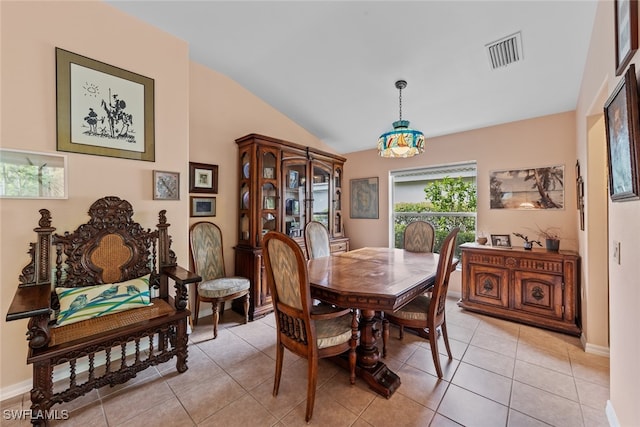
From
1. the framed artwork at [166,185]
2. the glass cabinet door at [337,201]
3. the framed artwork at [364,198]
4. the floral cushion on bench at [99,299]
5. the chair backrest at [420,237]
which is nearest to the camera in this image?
the floral cushion on bench at [99,299]

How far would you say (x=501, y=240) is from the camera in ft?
10.4

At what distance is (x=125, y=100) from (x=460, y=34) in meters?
2.87

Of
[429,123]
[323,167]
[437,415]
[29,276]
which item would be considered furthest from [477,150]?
[29,276]

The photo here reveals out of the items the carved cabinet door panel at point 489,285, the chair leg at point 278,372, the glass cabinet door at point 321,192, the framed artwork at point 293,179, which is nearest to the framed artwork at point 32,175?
the chair leg at point 278,372

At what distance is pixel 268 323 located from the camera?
117 inches

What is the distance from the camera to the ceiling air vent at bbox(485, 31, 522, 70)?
2131mm

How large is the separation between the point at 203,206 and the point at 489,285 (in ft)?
11.5

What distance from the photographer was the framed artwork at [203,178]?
306 centimetres

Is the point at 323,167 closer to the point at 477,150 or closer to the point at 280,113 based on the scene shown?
the point at 280,113

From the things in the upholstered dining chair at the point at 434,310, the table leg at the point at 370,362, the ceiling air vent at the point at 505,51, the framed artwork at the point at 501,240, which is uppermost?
the ceiling air vent at the point at 505,51

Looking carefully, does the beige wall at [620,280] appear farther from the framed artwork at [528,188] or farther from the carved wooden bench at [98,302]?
the carved wooden bench at [98,302]

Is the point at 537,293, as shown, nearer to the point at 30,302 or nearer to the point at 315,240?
the point at 315,240

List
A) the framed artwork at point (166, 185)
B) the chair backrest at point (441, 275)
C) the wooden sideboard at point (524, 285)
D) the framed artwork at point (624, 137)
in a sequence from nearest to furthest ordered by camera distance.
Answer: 1. the framed artwork at point (624, 137)
2. the chair backrest at point (441, 275)
3. the framed artwork at point (166, 185)
4. the wooden sideboard at point (524, 285)

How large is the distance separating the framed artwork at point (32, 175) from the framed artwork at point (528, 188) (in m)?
4.40
